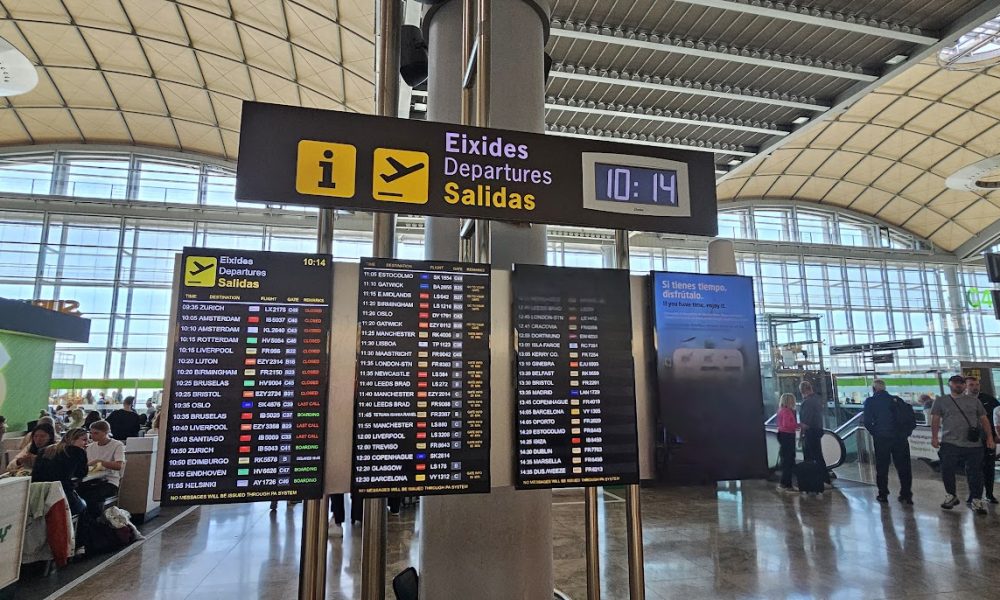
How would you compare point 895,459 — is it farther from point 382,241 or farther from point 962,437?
point 382,241

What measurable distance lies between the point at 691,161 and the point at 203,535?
7.57 metres

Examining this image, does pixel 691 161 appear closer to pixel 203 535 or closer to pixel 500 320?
pixel 500 320

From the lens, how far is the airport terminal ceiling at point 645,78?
1341cm

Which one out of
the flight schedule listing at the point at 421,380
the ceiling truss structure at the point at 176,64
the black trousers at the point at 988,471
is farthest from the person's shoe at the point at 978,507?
the ceiling truss structure at the point at 176,64

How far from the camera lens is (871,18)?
1320 centimetres

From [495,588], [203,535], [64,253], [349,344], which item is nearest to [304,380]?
[349,344]

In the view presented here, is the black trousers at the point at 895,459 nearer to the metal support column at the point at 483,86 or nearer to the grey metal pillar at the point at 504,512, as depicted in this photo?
the grey metal pillar at the point at 504,512

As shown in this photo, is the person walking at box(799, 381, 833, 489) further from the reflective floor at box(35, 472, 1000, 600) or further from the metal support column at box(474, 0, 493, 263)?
the metal support column at box(474, 0, 493, 263)

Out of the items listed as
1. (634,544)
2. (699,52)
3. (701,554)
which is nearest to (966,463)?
(701,554)

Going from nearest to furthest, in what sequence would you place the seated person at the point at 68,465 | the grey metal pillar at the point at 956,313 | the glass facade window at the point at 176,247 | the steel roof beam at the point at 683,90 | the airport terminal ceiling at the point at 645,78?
the seated person at the point at 68,465 < the airport terminal ceiling at the point at 645,78 < the steel roof beam at the point at 683,90 < the glass facade window at the point at 176,247 < the grey metal pillar at the point at 956,313

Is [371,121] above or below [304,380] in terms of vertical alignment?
above

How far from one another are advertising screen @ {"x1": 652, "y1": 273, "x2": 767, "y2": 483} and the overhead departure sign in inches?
16.1

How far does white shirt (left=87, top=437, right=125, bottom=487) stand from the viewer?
23.8 ft

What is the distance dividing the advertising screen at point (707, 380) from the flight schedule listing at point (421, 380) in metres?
1.03
